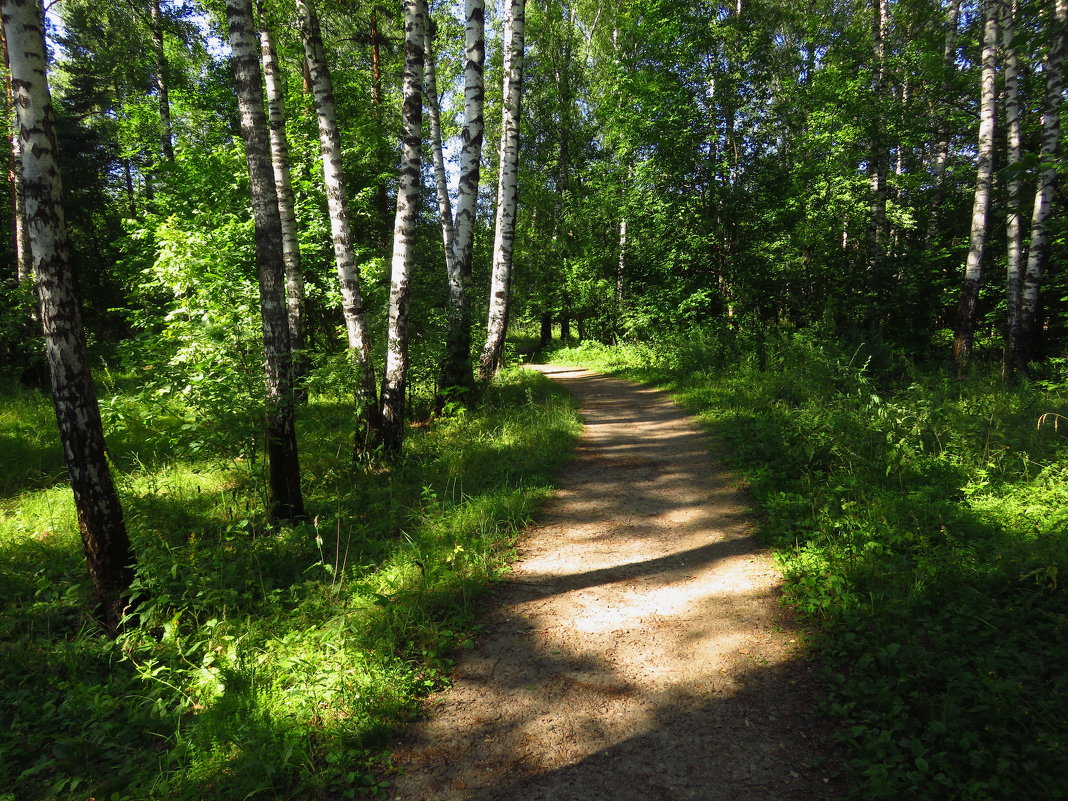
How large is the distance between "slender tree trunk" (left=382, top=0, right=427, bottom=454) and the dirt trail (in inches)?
131

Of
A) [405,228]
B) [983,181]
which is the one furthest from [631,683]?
[983,181]

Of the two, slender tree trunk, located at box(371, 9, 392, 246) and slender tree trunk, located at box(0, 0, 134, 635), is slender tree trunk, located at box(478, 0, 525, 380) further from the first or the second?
slender tree trunk, located at box(0, 0, 134, 635)

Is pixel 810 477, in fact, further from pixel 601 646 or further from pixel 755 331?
pixel 755 331

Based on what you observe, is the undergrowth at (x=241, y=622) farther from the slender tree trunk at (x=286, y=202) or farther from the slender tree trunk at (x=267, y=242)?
the slender tree trunk at (x=286, y=202)

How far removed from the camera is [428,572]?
461 centimetres

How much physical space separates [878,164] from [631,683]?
57.0 ft

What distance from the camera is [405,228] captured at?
7.75 m

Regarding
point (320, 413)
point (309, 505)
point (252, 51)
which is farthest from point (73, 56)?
point (309, 505)

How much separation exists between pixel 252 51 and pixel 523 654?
20.5ft

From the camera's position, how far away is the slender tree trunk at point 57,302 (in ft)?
12.0

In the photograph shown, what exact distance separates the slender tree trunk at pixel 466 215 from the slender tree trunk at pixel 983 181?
34.1 ft

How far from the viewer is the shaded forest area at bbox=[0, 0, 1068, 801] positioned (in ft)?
10.4

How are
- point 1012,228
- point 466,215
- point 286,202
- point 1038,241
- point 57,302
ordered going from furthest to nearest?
point 1012,228
point 1038,241
point 466,215
point 286,202
point 57,302

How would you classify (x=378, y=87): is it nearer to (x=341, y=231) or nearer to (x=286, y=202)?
(x=286, y=202)
